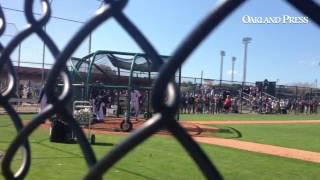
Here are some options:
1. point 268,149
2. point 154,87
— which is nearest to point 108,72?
point 268,149

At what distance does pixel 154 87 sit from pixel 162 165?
9.25 m

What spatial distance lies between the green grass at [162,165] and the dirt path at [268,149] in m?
0.65

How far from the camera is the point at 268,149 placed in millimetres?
14680

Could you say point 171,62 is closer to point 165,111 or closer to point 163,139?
point 165,111

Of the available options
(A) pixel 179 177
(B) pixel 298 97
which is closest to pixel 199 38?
(A) pixel 179 177

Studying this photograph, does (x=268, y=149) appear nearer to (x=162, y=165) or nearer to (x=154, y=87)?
(x=162, y=165)

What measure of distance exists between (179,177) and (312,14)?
8.08m

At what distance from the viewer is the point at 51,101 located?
73.7 inches

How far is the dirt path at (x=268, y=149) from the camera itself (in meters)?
13.2

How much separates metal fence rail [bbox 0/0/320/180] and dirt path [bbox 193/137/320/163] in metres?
11.1

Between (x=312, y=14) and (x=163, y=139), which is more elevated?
(x=312, y=14)

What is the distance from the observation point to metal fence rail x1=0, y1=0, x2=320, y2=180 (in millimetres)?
1378

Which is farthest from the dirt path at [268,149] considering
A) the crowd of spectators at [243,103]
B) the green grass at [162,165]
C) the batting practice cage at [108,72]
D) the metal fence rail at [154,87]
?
the crowd of spectators at [243,103]

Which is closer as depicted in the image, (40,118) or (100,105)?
(40,118)
